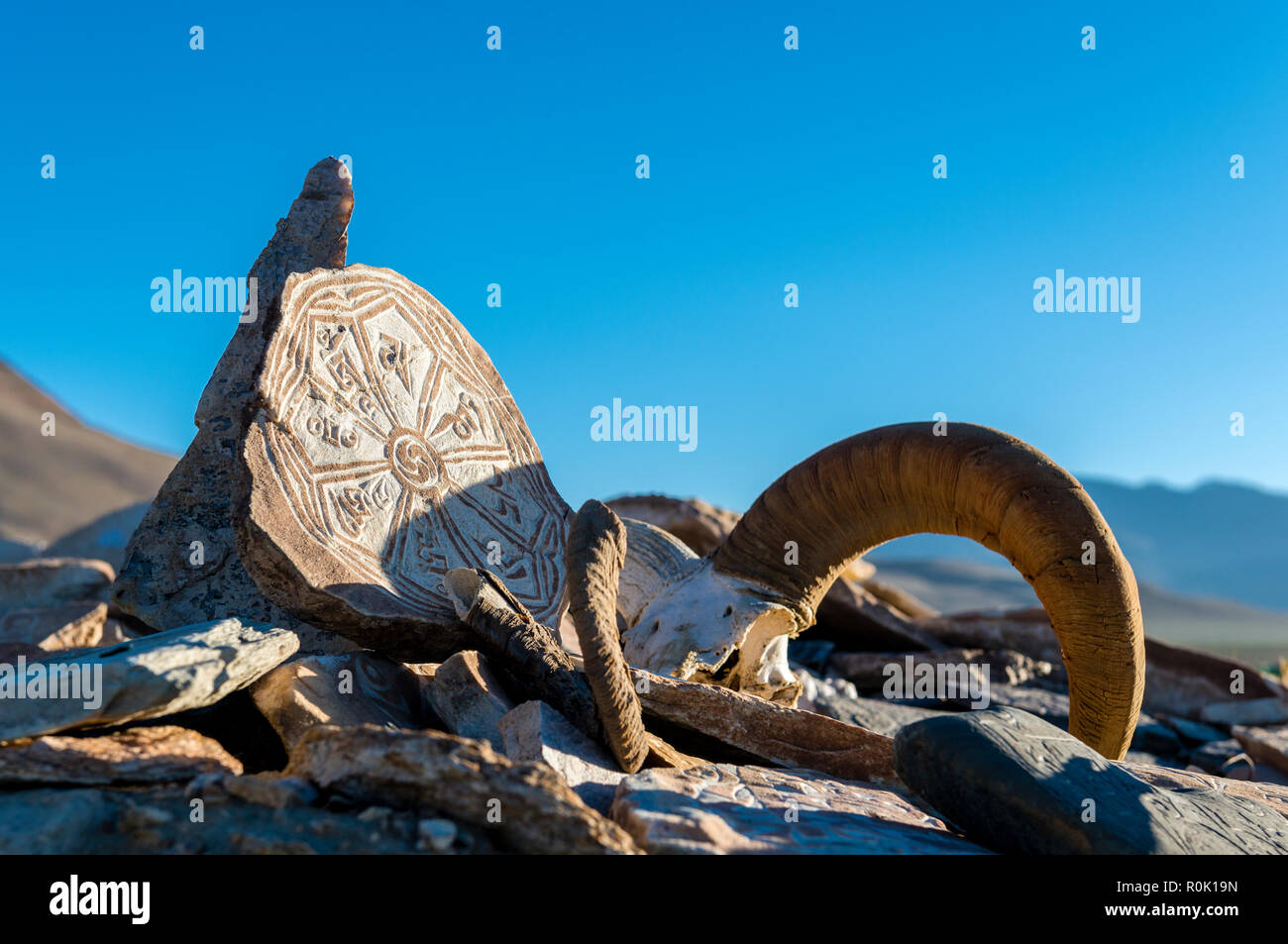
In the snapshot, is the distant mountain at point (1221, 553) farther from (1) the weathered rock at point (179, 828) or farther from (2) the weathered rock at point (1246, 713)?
(1) the weathered rock at point (179, 828)

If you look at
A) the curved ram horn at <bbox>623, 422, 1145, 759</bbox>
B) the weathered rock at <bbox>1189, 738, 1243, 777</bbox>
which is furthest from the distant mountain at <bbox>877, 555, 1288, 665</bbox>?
the curved ram horn at <bbox>623, 422, 1145, 759</bbox>

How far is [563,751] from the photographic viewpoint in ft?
11.8

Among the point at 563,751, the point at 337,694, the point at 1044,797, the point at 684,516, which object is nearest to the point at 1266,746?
the point at 1044,797

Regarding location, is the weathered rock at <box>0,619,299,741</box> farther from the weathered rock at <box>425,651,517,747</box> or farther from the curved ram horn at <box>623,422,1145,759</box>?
the curved ram horn at <box>623,422,1145,759</box>

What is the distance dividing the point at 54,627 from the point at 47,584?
7.94 ft

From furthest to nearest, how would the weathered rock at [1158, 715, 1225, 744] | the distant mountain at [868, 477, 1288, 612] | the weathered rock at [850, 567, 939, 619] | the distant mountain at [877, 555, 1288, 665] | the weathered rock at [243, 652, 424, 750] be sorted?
the distant mountain at [868, 477, 1288, 612] → the distant mountain at [877, 555, 1288, 665] → the weathered rock at [850, 567, 939, 619] → the weathered rock at [1158, 715, 1225, 744] → the weathered rock at [243, 652, 424, 750]

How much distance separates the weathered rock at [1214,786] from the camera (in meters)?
4.60

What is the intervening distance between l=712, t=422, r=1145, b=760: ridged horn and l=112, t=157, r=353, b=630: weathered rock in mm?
2882

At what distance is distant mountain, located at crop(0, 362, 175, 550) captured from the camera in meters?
50.7

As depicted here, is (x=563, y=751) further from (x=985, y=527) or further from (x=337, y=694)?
(x=985, y=527)

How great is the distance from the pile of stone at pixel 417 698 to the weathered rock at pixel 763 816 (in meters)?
0.02

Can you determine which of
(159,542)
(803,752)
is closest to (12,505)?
(159,542)
